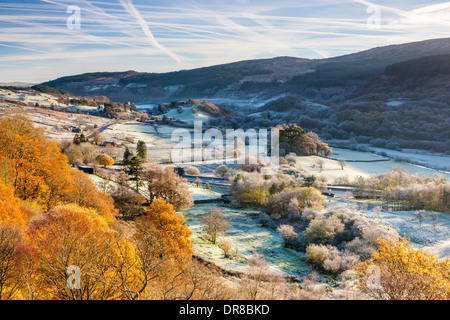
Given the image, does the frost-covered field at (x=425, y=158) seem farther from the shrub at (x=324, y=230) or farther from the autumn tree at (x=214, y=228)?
the autumn tree at (x=214, y=228)

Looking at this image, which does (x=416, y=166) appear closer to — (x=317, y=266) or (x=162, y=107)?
(x=317, y=266)

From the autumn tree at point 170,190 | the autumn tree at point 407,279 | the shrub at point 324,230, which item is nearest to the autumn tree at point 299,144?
the autumn tree at point 170,190

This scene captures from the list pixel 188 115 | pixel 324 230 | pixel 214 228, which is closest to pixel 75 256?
pixel 214 228

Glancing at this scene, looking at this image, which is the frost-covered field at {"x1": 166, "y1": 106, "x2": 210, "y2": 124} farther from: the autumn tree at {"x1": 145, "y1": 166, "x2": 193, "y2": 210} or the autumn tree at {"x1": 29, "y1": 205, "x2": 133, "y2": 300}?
the autumn tree at {"x1": 29, "y1": 205, "x2": 133, "y2": 300}

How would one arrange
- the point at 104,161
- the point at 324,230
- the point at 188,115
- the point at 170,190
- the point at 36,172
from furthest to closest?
the point at 188,115
the point at 104,161
the point at 170,190
the point at 324,230
the point at 36,172

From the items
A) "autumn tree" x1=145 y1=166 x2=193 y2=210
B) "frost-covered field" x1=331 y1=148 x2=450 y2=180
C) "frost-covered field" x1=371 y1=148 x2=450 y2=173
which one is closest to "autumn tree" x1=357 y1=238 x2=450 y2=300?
"autumn tree" x1=145 y1=166 x2=193 y2=210

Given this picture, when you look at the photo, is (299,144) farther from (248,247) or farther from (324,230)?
(248,247)

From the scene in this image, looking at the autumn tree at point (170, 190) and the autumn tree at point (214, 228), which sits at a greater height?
the autumn tree at point (170, 190)
